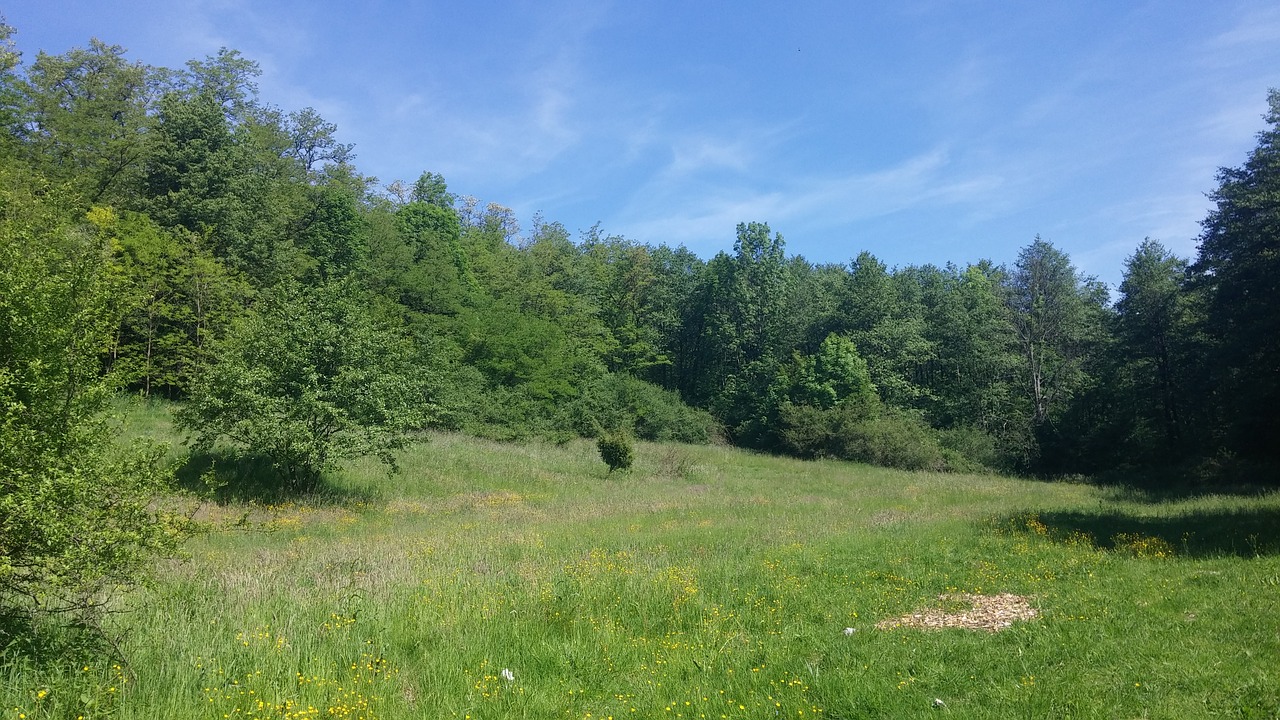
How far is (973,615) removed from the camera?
8430mm

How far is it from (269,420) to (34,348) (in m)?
13.4

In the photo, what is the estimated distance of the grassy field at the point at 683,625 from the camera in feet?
18.4

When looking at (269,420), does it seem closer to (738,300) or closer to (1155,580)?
(1155,580)

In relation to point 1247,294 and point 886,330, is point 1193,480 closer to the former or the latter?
point 1247,294

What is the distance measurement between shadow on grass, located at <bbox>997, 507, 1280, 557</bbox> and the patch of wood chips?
4.59m

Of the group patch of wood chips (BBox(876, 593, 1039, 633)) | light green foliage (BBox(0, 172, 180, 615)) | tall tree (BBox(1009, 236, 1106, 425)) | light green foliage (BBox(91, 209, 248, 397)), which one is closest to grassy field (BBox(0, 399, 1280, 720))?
patch of wood chips (BBox(876, 593, 1039, 633))

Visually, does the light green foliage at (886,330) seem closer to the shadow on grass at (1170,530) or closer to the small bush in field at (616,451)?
the small bush in field at (616,451)

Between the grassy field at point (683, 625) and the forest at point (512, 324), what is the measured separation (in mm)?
2518

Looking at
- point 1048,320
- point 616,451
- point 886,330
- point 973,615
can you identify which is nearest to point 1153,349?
point 1048,320

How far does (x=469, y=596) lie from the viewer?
862 centimetres

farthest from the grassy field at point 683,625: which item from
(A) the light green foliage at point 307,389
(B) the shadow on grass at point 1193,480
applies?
(B) the shadow on grass at point 1193,480

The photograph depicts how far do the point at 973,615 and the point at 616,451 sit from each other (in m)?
20.9

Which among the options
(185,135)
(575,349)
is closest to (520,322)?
(575,349)

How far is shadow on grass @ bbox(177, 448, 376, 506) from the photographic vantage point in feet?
61.1
